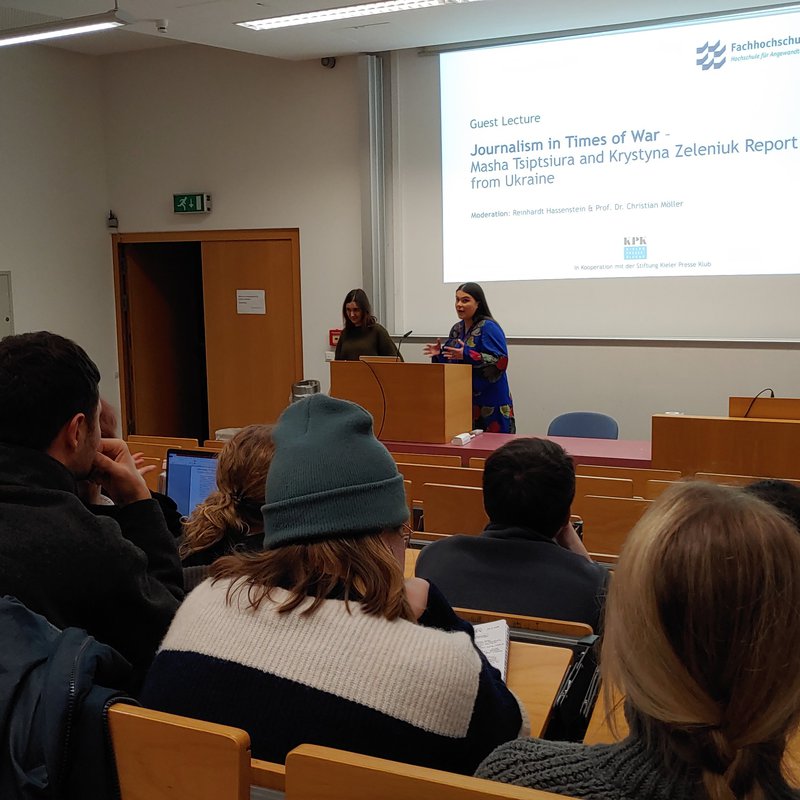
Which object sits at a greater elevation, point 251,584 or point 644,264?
point 644,264

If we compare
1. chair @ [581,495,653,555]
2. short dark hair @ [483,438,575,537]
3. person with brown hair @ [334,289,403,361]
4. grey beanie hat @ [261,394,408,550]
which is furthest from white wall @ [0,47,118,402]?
grey beanie hat @ [261,394,408,550]

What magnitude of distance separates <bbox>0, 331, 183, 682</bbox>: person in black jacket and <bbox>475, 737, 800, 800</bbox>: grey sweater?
2.39ft

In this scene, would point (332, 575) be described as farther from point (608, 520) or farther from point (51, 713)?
point (608, 520)

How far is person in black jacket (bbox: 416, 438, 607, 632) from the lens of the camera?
1969 mm

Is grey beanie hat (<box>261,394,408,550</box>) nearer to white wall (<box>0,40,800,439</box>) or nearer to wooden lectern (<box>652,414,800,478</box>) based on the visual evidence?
wooden lectern (<box>652,414,800,478</box>)

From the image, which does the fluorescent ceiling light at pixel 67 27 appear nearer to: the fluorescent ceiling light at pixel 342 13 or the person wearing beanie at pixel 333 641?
the fluorescent ceiling light at pixel 342 13

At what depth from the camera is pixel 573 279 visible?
6.15 metres

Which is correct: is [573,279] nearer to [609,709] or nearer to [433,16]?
[433,16]

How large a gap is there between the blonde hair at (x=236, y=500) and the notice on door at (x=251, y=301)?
17.9 feet

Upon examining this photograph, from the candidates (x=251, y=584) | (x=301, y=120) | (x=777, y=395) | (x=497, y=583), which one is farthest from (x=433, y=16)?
(x=251, y=584)

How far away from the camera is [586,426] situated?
4887 millimetres

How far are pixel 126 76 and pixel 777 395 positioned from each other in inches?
234

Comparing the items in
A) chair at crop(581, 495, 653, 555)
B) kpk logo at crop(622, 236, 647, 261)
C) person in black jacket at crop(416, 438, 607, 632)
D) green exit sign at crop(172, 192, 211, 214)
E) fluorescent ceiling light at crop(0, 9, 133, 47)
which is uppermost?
fluorescent ceiling light at crop(0, 9, 133, 47)

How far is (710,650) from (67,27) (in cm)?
534
